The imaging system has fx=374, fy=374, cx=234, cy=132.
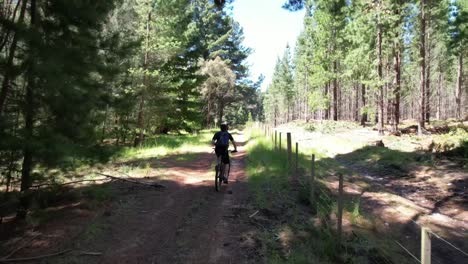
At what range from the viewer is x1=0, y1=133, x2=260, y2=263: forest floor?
6.39m

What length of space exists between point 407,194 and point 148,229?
969 centimetres

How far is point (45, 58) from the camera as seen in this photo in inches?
258

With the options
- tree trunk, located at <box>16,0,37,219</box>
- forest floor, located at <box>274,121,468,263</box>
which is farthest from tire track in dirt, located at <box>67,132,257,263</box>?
forest floor, located at <box>274,121,468,263</box>

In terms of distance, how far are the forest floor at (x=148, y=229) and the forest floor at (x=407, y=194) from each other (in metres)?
2.90

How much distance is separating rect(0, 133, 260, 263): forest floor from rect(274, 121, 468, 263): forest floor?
2.90 metres

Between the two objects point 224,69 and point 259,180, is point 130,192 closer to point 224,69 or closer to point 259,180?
point 259,180

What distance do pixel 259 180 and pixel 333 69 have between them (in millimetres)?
32829

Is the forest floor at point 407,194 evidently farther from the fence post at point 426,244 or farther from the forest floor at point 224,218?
the fence post at point 426,244

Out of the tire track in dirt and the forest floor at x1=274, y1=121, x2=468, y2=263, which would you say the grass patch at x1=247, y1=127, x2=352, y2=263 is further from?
the forest floor at x1=274, y1=121, x2=468, y2=263

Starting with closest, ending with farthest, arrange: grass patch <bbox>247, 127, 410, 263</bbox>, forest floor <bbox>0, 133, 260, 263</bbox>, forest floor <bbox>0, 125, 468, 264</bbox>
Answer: forest floor <bbox>0, 133, 260, 263</bbox>
forest floor <bbox>0, 125, 468, 264</bbox>
grass patch <bbox>247, 127, 410, 263</bbox>

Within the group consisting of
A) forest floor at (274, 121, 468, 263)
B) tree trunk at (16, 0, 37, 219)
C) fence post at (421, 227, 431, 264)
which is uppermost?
tree trunk at (16, 0, 37, 219)

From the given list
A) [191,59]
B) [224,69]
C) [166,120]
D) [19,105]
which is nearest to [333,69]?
[224,69]

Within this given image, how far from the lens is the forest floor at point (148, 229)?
639 cm

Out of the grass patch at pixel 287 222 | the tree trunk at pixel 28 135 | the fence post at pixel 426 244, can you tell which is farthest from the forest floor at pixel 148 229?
the fence post at pixel 426 244
